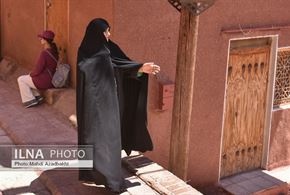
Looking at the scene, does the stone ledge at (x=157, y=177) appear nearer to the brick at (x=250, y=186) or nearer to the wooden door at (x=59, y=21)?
the brick at (x=250, y=186)

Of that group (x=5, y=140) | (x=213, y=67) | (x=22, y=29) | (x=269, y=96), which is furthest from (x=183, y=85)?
(x=22, y=29)

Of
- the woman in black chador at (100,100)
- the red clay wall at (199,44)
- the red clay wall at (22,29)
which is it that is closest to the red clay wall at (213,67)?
the red clay wall at (199,44)

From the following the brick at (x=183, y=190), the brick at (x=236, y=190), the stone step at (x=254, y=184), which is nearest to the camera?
the brick at (x=183, y=190)

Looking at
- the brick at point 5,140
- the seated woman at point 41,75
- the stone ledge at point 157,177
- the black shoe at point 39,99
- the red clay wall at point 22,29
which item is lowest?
the stone ledge at point 157,177

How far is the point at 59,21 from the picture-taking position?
28.4 ft

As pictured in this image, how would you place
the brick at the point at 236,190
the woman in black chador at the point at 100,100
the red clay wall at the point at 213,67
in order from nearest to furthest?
the woman in black chador at the point at 100,100
the red clay wall at the point at 213,67
the brick at the point at 236,190

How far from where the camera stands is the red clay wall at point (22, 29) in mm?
9469

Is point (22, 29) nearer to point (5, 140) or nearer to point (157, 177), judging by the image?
point (5, 140)

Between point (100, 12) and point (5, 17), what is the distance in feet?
14.0

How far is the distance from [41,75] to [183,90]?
125 inches

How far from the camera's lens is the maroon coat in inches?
319

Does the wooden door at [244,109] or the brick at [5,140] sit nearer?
the brick at [5,140]

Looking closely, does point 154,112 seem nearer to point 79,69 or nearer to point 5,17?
point 79,69

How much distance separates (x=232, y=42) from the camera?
8445 mm
